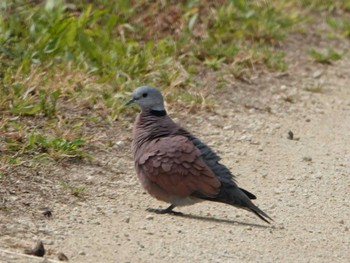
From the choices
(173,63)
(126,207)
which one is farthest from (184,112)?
(126,207)

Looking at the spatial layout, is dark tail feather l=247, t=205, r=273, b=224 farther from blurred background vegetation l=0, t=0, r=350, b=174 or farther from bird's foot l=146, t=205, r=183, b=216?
blurred background vegetation l=0, t=0, r=350, b=174

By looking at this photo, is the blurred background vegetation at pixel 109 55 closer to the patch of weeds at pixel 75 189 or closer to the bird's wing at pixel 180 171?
the patch of weeds at pixel 75 189

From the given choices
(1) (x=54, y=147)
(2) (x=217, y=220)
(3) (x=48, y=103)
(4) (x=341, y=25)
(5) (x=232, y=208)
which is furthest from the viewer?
(4) (x=341, y=25)

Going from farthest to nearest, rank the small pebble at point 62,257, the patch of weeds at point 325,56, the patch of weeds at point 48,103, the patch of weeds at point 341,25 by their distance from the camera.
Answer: the patch of weeds at point 341,25 → the patch of weeds at point 325,56 → the patch of weeds at point 48,103 → the small pebble at point 62,257

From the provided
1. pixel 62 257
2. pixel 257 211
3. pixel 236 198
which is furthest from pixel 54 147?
pixel 62 257

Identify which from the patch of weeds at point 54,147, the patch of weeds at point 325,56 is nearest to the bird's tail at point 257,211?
the patch of weeds at point 54,147

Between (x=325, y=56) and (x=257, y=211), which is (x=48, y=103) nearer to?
(x=257, y=211)

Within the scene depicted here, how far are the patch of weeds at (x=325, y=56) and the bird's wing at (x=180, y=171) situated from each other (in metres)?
4.23

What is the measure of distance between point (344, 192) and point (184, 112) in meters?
1.85

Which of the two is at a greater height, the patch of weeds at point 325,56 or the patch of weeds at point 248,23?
the patch of weeds at point 248,23

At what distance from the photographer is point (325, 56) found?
10.7 m

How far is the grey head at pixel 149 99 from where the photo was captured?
7145mm

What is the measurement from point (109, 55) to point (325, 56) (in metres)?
2.58

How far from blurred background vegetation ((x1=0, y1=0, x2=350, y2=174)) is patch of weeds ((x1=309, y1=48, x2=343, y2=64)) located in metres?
0.01
